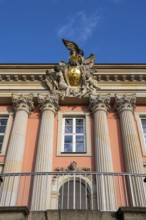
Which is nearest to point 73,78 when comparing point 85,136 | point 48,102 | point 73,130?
point 48,102

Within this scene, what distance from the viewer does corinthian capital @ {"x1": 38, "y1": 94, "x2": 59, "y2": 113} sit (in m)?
15.5

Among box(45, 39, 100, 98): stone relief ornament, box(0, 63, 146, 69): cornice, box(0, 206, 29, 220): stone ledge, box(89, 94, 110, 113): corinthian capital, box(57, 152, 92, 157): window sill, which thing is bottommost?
box(0, 206, 29, 220): stone ledge

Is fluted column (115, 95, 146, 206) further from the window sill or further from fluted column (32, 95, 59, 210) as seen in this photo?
fluted column (32, 95, 59, 210)

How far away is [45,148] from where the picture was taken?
525 inches

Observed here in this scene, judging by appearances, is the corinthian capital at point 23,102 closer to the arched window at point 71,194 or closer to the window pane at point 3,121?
the window pane at point 3,121

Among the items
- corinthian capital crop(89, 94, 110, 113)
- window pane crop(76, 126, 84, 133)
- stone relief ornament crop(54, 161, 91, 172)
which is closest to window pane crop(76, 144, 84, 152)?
window pane crop(76, 126, 84, 133)

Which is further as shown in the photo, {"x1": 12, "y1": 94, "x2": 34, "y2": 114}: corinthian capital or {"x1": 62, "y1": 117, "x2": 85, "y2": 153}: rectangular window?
{"x1": 12, "y1": 94, "x2": 34, "y2": 114}: corinthian capital

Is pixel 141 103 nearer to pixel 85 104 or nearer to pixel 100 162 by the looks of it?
pixel 85 104

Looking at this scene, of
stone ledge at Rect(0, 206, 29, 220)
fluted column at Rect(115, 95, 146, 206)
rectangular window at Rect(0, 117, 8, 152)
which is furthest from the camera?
rectangular window at Rect(0, 117, 8, 152)

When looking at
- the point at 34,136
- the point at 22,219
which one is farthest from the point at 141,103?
the point at 22,219

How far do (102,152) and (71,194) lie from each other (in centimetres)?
259

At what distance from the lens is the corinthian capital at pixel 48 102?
50.9 feet

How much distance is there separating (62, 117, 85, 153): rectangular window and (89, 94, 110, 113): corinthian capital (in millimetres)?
976

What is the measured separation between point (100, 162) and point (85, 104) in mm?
4593
